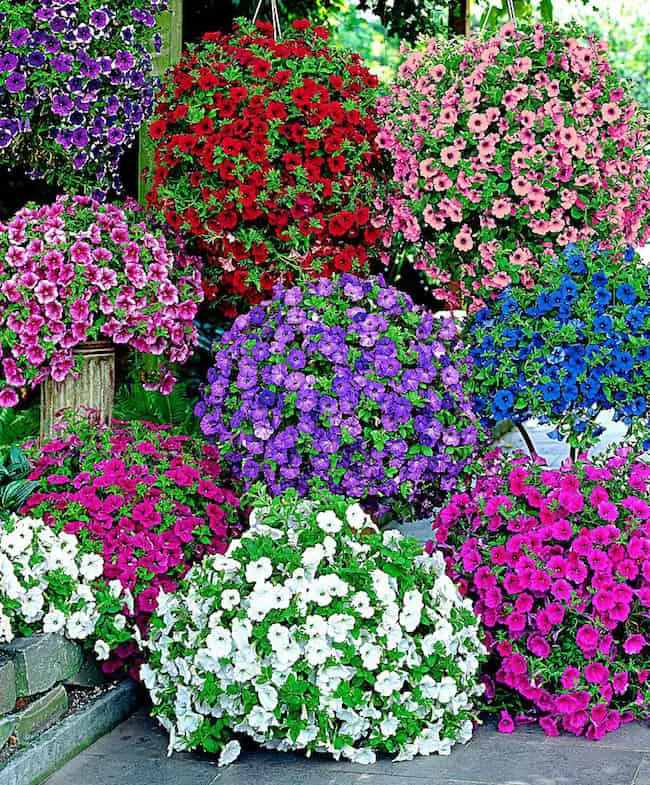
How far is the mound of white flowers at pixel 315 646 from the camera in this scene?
8.91ft

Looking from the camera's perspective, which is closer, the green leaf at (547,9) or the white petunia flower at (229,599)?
the white petunia flower at (229,599)

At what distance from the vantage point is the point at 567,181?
3.72 m

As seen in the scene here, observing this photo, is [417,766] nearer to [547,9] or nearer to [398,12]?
[547,9]

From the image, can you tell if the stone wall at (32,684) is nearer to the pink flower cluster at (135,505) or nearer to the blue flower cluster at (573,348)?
the pink flower cluster at (135,505)

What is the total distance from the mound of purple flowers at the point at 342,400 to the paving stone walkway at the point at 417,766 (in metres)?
0.80

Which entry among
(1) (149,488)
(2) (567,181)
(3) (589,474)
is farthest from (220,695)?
(2) (567,181)

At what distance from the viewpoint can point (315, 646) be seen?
269 centimetres

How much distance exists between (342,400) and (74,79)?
1352mm

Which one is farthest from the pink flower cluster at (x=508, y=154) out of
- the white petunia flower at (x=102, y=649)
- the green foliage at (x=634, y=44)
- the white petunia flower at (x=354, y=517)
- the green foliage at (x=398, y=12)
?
the green foliage at (x=634, y=44)

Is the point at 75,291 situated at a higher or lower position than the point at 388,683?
higher

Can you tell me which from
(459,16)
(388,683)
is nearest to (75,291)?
(388,683)

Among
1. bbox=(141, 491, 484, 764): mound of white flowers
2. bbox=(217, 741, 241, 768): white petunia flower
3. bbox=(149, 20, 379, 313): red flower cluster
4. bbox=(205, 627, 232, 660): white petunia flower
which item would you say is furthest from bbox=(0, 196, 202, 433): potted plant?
bbox=(217, 741, 241, 768): white petunia flower

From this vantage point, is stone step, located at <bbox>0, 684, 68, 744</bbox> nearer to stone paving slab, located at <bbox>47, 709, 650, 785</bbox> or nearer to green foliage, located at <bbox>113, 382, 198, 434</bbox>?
stone paving slab, located at <bbox>47, 709, 650, 785</bbox>

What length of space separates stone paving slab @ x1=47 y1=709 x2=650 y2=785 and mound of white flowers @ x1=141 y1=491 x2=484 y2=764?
0.05m
